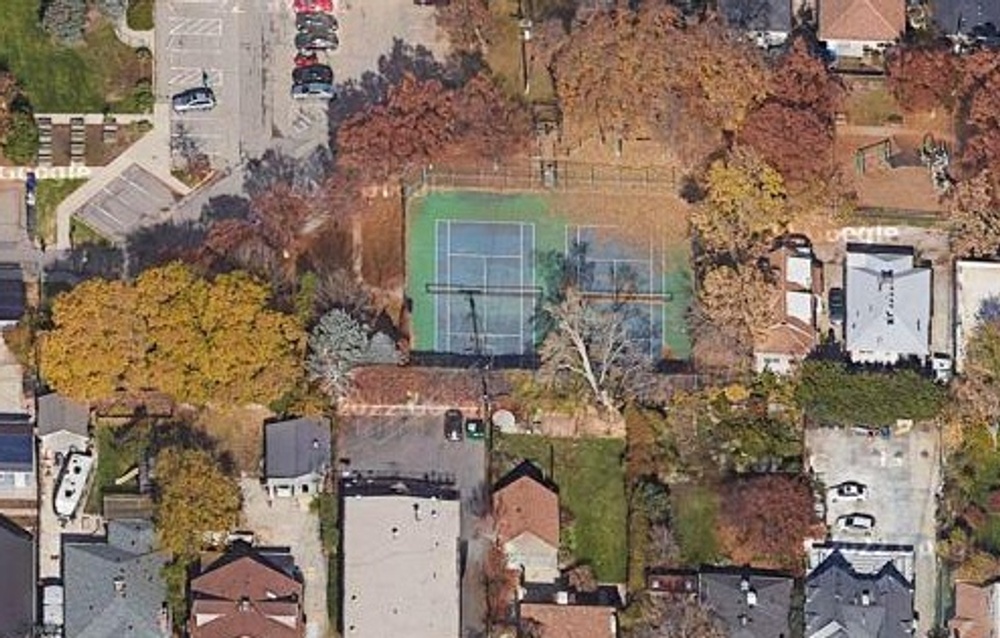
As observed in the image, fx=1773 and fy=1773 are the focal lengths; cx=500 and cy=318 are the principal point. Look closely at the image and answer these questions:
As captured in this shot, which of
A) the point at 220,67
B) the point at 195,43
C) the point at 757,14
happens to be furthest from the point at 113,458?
the point at 757,14

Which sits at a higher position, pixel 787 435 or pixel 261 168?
pixel 261 168

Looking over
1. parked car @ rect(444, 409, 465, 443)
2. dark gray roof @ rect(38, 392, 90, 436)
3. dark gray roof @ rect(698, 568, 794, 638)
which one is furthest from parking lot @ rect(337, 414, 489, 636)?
dark gray roof @ rect(38, 392, 90, 436)

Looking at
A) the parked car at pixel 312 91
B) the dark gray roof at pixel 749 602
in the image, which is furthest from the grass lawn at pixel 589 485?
the parked car at pixel 312 91

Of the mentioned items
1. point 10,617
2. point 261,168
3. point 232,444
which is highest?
point 261,168

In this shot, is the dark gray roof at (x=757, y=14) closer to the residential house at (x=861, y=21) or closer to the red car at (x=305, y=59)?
the residential house at (x=861, y=21)

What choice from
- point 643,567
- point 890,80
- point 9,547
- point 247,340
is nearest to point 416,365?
point 247,340

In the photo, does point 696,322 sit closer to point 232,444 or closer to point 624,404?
point 624,404

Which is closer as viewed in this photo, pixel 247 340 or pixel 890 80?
pixel 247 340

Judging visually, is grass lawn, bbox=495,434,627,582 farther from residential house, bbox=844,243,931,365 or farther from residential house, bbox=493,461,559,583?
residential house, bbox=844,243,931,365
